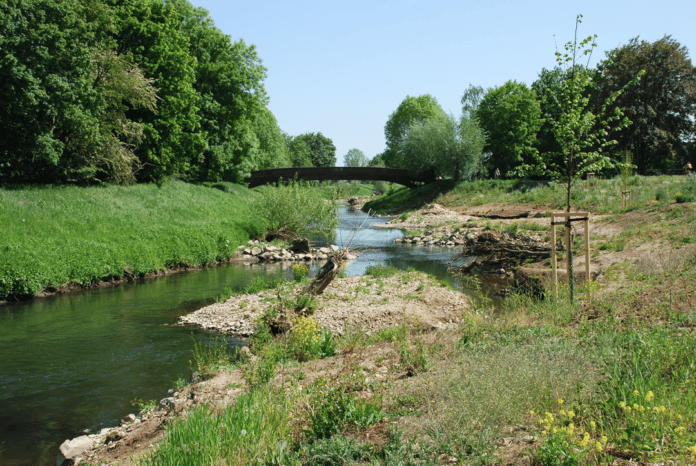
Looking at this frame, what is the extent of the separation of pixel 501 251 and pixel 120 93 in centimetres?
2187

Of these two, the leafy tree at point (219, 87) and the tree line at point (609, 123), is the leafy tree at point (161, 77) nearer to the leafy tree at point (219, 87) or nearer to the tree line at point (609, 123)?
the leafy tree at point (219, 87)

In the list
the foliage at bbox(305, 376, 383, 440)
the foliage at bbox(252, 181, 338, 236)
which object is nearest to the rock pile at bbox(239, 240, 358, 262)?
the foliage at bbox(252, 181, 338, 236)

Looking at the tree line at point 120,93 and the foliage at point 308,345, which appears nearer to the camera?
the foliage at point 308,345

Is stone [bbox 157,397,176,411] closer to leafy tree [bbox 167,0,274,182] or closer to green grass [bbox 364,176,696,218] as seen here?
green grass [bbox 364,176,696,218]

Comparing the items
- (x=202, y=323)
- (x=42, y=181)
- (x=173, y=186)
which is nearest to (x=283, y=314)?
(x=202, y=323)

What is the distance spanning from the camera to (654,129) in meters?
43.9

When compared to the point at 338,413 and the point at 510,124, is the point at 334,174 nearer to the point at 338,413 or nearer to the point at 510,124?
the point at 510,124

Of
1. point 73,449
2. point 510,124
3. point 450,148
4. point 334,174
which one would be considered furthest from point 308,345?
point 510,124

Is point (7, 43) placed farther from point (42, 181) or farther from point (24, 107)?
point (42, 181)

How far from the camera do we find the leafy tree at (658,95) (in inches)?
1731

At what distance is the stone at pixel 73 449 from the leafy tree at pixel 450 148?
4614 centimetres

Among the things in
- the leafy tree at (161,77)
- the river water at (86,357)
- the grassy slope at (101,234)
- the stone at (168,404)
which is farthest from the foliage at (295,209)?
the stone at (168,404)

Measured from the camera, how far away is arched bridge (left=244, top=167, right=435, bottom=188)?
168ft

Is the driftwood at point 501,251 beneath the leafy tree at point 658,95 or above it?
beneath
